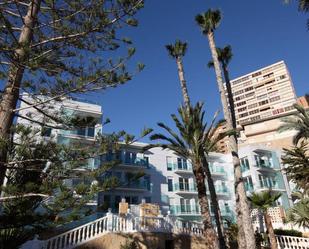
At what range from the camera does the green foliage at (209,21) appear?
20.5 metres

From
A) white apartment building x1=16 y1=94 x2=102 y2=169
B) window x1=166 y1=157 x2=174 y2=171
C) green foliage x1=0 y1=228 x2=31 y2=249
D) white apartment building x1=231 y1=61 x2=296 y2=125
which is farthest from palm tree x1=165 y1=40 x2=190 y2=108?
white apartment building x1=231 y1=61 x2=296 y2=125

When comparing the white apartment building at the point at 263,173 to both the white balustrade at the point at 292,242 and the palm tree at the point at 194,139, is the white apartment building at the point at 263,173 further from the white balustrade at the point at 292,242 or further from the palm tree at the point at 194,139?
the palm tree at the point at 194,139

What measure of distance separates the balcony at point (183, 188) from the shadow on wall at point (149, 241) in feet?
56.6

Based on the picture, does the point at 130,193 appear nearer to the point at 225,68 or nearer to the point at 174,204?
the point at 174,204

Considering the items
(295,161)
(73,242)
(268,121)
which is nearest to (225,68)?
(295,161)

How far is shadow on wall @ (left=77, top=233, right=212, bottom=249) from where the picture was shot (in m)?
14.2

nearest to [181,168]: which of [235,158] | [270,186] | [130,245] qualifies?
[270,186]

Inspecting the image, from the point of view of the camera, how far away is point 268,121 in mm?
60188

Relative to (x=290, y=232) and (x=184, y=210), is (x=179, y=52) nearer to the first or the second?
(x=290, y=232)

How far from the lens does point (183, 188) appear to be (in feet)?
118

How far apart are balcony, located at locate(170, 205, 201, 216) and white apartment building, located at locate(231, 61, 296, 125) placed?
6009 centimetres

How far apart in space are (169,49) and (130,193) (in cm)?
1743

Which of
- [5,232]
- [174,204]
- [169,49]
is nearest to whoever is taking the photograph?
[5,232]

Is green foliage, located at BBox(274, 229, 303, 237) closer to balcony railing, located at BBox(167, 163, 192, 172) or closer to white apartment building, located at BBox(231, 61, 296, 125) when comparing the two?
balcony railing, located at BBox(167, 163, 192, 172)
